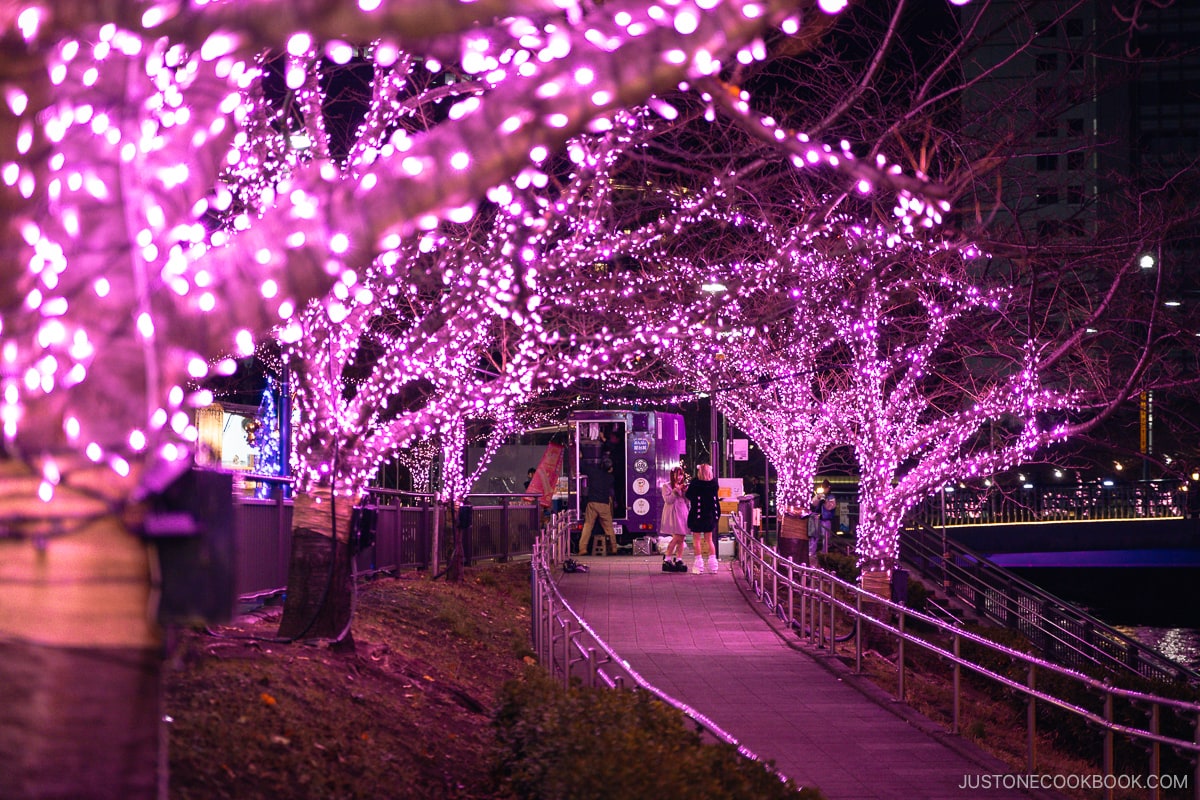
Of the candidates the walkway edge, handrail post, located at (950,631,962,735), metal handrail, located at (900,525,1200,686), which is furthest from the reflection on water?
handrail post, located at (950,631,962,735)

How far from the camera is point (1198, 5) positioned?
133 ft

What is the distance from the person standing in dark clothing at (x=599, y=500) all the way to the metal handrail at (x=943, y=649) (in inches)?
173

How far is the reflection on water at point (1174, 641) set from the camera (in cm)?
2734

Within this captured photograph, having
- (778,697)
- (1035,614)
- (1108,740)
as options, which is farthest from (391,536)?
(1108,740)

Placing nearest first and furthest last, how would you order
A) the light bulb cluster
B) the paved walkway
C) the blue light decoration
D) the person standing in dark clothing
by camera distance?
the light bulb cluster < the paved walkway < the blue light decoration < the person standing in dark clothing

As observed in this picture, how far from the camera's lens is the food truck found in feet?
91.8

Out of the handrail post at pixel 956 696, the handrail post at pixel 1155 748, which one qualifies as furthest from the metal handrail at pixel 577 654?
the handrail post at pixel 1155 748

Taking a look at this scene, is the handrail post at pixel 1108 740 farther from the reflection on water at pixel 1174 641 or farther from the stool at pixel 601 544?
the reflection on water at pixel 1174 641

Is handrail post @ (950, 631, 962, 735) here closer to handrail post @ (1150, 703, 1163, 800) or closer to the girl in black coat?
handrail post @ (1150, 703, 1163, 800)

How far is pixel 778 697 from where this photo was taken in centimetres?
1070

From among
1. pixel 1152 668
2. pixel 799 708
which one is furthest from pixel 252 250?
pixel 1152 668

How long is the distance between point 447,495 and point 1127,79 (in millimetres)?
→ 10956

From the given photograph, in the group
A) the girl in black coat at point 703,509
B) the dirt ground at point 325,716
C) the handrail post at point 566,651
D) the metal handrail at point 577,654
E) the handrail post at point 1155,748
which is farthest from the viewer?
the girl in black coat at point 703,509

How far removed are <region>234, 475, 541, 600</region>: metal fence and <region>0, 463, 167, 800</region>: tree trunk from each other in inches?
23.2
